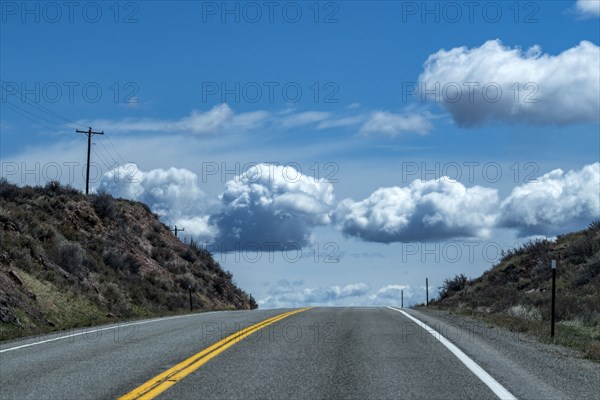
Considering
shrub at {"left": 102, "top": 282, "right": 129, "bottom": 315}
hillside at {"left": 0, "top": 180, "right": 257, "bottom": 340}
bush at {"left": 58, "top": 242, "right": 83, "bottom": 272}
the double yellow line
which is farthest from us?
bush at {"left": 58, "top": 242, "right": 83, "bottom": 272}

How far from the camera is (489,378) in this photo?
31.2 ft

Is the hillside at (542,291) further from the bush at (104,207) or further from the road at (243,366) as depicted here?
the bush at (104,207)

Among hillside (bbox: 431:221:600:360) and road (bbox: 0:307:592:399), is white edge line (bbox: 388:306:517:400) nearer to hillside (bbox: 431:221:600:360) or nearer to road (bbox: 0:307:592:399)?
road (bbox: 0:307:592:399)

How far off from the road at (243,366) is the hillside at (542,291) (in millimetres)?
3701

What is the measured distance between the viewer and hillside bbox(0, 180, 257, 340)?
24.5 m

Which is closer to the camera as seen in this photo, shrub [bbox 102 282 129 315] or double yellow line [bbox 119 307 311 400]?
double yellow line [bbox 119 307 311 400]

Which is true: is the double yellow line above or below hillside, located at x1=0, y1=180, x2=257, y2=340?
below

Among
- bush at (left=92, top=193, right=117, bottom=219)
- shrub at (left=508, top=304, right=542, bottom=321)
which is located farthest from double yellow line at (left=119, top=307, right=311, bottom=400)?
bush at (left=92, top=193, right=117, bottom=219)

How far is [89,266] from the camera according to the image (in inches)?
1358

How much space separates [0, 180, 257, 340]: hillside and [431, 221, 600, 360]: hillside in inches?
500

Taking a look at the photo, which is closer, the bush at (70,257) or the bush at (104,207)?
the bush at (70,257)

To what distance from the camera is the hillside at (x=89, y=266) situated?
80.5 ft

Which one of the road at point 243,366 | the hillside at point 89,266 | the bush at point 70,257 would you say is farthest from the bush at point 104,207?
the road at point 243,366

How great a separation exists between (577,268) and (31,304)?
76.6ft
